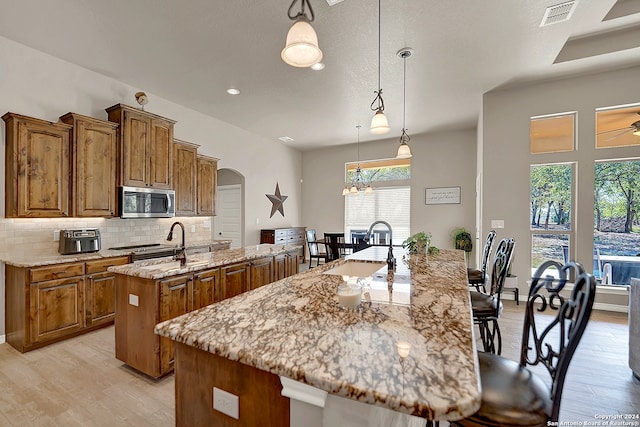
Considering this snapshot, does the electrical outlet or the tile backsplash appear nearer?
the electrical outlet

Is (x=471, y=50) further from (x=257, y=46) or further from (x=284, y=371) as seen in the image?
A: (x=284, y=371)

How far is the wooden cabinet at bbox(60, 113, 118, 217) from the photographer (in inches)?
130

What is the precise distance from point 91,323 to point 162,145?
2.43m

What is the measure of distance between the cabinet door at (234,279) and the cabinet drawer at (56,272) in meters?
1.68

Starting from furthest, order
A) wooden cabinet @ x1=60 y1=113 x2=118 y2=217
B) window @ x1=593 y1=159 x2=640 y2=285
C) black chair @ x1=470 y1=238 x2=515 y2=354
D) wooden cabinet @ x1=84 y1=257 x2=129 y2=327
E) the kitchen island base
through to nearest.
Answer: window @ x1=593 y1=159 x2=640 y2=285 < wooden cabinet @ x1=60 y1=113 x2=118 y2=217 < wooden cabinet @ x1=84 y1=257 x2=129 y2=327 < black chair @ x1=470 y1=238 x2=515 y2=354 < the kitchen island base

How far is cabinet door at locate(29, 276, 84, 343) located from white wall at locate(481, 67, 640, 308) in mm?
5524

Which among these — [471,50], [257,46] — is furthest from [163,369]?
[471,50]

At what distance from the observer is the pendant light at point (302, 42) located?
4.65 ft

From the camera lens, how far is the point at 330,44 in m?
3.14

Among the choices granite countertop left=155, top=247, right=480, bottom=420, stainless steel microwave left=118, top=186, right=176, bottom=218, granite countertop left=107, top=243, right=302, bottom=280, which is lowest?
granite countertop left=107, top=243, right=302, bottom=280

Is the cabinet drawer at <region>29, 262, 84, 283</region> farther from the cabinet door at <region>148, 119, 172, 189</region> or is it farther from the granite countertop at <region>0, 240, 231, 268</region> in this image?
the cabinet door at <region>148, 119, 172, 189</region>

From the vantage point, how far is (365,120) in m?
5.74

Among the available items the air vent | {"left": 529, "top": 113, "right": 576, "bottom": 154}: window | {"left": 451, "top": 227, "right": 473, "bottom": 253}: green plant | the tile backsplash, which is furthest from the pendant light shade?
{"left": 451, "top": 227, "right": 473, "bottom": 253}: green plant

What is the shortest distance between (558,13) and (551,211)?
2743mm
